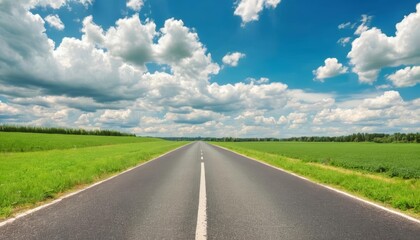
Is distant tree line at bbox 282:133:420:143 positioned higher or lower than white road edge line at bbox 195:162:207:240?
higher

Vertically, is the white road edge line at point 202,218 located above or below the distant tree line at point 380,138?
below

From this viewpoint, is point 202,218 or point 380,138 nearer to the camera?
point 202,218

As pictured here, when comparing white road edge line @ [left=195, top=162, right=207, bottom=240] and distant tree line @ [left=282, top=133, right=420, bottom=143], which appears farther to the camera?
distant tree line @ [left=282, top=133, right=420, bottom=143]

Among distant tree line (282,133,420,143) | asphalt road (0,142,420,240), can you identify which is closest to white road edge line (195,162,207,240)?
asphalt road (0,142,420,240)

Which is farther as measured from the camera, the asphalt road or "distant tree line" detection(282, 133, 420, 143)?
"distant tree line" detection(282, 133, 420, 143)

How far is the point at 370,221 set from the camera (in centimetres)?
548

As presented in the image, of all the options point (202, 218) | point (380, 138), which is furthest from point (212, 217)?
point (380, 138)

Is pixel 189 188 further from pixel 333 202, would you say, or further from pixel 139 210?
pixel 333 202

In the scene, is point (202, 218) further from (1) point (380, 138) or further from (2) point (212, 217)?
(1) point (380, 138)

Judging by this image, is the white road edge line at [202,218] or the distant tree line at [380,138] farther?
the distant tree line at [380,138]

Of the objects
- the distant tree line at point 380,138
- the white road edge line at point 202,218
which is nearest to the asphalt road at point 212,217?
the white road edge line at point 202,218

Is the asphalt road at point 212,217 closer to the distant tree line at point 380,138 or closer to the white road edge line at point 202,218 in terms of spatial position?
the white road edge line at point 202,218

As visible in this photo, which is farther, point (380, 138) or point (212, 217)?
point (380, 138)

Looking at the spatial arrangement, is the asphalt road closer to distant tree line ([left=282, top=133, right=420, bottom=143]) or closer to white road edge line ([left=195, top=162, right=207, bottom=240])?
white road edge line ([left=195, top=162, right=207, bottom=240])
